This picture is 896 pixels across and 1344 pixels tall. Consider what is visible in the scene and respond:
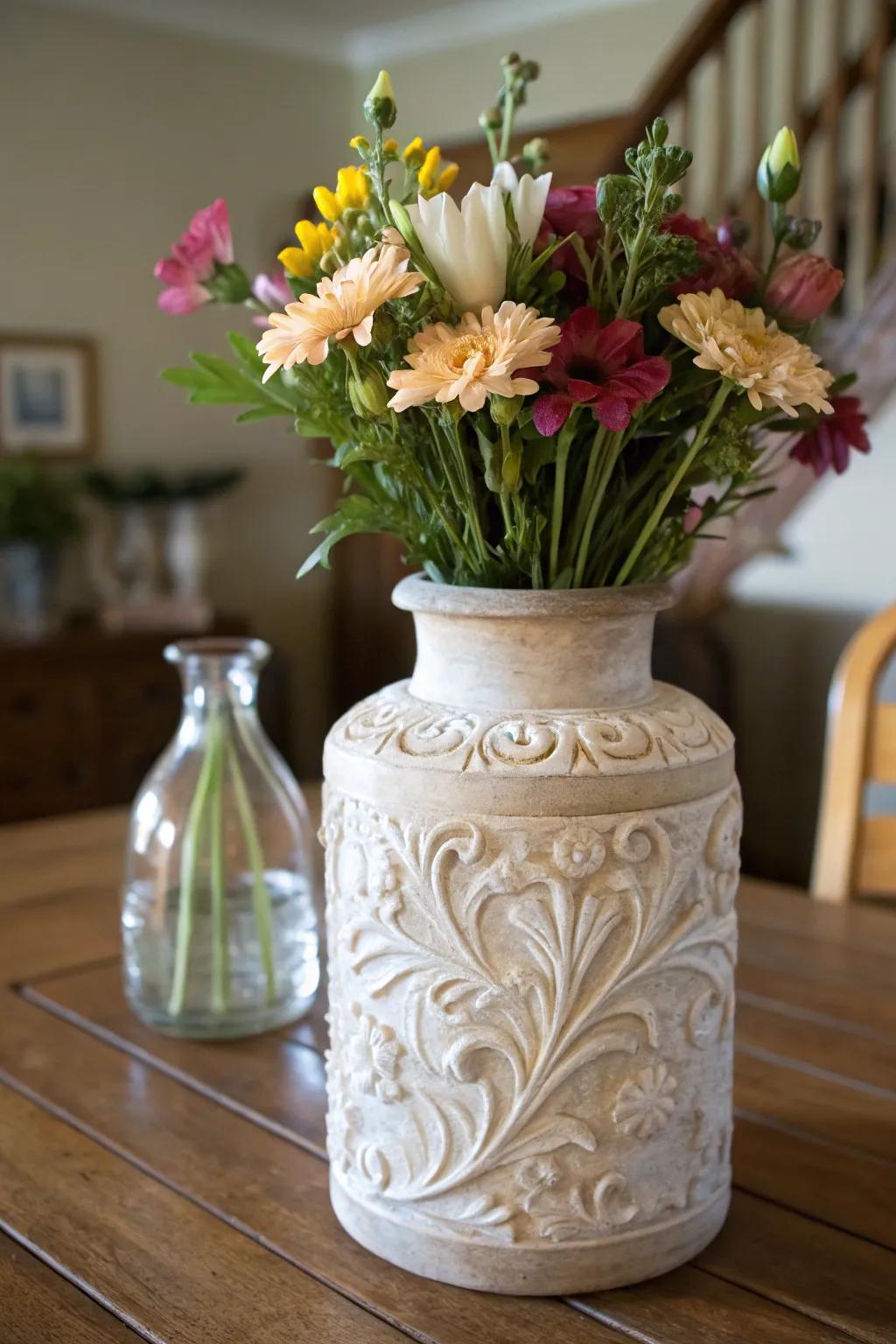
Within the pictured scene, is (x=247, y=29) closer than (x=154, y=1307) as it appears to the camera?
No

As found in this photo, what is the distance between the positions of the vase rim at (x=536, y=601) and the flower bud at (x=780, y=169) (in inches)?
8.8

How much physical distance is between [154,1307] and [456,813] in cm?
30

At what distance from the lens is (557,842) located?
0.70m

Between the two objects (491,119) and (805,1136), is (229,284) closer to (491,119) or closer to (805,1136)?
(491,119)

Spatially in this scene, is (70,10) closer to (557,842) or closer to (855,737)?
(855,737)

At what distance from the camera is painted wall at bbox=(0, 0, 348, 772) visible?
13.3 feet

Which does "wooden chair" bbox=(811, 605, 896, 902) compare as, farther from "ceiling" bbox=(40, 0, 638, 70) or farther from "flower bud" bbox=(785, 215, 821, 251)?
"ceiling" bbox=(40, 0, 638, 70)

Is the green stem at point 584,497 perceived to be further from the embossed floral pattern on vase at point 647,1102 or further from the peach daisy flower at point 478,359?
the embossed floral pattern on vase at point 647,1102

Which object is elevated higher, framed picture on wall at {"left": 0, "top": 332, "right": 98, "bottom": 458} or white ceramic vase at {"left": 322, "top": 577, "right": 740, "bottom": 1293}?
framed picture on wall at {"left": 0, "top": 332, "right": 98, "bottom": 458}

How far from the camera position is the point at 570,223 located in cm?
72

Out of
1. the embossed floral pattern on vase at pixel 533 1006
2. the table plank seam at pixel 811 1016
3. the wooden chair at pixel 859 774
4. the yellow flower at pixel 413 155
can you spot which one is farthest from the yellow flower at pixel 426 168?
the wooden chair at pixel 859 774

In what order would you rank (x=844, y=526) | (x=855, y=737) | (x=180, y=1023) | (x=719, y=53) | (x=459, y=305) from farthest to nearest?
(x=844, y=526)
(x=719, y=53)
(x=855, y=737)
(x=180, y=1023)
(x=459, y=305)

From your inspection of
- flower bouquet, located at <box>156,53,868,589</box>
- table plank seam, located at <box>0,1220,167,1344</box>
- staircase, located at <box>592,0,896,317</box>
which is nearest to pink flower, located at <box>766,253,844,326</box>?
flower bouquet, located at <box>156,53,868,589</box>

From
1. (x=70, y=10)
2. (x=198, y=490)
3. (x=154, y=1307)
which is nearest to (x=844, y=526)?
(x=198, y=490)
